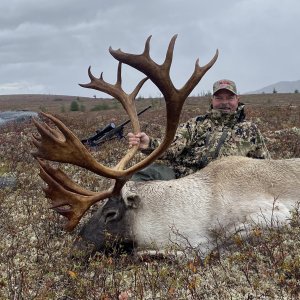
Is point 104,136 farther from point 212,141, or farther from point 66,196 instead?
point 66,196

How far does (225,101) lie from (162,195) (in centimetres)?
233

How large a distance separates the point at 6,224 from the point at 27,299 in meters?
2.42

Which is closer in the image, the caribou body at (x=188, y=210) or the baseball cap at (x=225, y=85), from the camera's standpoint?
the caribou body at (x=188, y=210)

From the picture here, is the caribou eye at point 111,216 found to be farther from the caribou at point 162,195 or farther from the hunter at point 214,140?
the hunter at point 214,140

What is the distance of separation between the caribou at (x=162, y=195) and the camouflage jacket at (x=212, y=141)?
111 centimetres

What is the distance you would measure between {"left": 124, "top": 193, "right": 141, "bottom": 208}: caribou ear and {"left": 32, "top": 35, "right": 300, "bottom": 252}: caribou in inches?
0.4

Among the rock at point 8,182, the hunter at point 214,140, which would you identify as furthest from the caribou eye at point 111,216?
the rock at point 8,182

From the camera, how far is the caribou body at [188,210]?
16.4ft

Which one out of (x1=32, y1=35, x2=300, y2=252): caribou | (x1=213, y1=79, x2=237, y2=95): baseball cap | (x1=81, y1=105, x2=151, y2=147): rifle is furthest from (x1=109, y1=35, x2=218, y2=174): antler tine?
(x1=81, y1=105, x2=151, y2=147): rifle

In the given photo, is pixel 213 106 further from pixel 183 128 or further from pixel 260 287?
pixel 260 287

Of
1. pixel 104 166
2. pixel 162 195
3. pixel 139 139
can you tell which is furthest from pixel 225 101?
pixel 104 166

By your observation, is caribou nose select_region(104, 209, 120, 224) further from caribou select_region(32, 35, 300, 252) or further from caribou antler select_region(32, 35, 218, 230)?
caribou antler select_region(32, 35, 218, 230)

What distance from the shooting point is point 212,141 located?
6.85 metres

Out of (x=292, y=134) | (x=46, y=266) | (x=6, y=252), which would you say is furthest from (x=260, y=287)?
(x=292, y=134)
